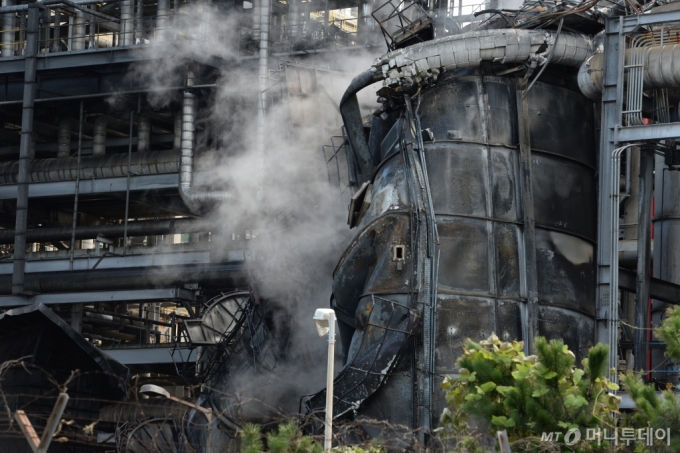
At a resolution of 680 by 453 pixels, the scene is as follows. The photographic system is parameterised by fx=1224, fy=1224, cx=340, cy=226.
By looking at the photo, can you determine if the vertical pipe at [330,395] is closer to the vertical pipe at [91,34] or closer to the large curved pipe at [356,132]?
the large curved pipe at [356,132]

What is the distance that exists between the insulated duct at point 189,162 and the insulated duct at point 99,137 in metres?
5.46

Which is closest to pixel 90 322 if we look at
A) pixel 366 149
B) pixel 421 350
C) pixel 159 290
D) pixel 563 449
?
pixel 159 290

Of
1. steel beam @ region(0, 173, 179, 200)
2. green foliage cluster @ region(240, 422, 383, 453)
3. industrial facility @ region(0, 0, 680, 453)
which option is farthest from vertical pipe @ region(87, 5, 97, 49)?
green foliage cluster @ region(240, 422, 383, 453)

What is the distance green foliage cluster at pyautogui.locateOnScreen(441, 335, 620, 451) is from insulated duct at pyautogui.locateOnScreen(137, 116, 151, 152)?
3037 centimetres

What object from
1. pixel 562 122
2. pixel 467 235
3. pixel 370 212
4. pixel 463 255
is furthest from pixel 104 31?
pixel 463 255

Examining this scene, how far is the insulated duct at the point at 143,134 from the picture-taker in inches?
1700

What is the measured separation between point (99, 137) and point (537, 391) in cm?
3327

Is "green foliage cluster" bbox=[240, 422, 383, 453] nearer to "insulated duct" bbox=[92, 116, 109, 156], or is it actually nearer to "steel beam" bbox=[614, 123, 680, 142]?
"steel beam" bbox=[614, 123, 680, 142]

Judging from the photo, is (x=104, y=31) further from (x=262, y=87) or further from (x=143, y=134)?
(x=262, y=87)

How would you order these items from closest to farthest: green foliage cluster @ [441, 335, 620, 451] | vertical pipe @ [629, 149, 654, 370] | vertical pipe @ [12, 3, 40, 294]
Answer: green foliage cluster @ [441, 335, 620, 451]
vertical pipe @ [629, 149, 654, 370]
vertical pipe @ [12, 3, 40, 294]

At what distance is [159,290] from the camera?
39469mm

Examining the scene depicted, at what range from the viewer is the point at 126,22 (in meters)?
41.9

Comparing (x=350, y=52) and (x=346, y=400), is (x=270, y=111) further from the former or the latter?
(x=346, y=400)

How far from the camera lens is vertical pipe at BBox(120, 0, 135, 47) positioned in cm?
4166
